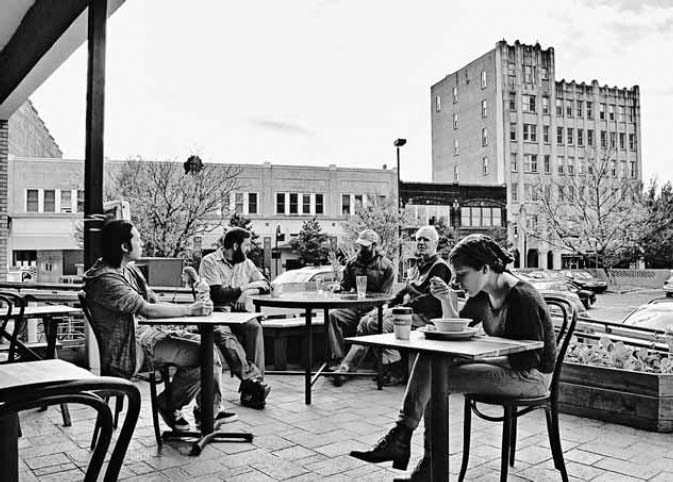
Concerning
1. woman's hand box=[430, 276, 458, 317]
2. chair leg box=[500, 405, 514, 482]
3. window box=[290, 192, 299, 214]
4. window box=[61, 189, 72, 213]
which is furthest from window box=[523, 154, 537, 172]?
chair leg box=[500, 405, 514, 482]

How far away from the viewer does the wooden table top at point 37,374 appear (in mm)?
1607

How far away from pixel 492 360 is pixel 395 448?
→ 0.65 m

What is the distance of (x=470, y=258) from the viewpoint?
3080 mm

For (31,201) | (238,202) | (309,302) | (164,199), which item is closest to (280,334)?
(309,302)

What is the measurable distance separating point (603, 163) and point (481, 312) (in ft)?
108

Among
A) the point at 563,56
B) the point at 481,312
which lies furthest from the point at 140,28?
the point at 563,56

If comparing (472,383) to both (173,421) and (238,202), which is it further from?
(238,202)

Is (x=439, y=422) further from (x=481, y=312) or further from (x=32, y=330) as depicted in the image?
(x=32, y=330)

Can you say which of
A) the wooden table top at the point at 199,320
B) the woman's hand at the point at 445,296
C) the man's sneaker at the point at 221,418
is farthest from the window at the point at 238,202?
the woman's hand at the point at 445,296

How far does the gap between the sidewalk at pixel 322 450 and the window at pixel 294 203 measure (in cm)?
3114

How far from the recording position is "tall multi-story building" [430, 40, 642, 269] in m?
44.2

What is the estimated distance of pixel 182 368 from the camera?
4.04m

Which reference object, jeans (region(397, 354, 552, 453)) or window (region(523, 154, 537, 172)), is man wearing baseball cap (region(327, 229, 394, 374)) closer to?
jeans (region(397, 354, 552, 453))

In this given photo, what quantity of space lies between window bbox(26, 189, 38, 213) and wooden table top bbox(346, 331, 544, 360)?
3213 cm
